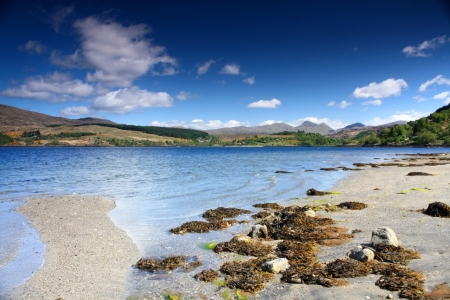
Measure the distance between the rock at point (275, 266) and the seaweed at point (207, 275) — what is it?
1.32 meters

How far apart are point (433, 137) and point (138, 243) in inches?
6317

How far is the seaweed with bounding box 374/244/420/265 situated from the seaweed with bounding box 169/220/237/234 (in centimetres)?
606

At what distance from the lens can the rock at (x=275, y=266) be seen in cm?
735

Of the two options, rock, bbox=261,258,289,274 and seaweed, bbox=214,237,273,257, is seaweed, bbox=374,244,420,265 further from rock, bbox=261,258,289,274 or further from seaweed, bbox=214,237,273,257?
seaweed, bbox=214,237,273,257

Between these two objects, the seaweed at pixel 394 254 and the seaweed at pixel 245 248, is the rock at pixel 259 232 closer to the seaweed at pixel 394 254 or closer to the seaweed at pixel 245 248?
the seaweed at pixel 245 248

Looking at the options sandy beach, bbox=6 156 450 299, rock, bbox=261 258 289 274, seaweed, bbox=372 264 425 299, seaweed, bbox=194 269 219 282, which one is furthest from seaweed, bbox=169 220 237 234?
seaweed, bbox=372 264 425 299

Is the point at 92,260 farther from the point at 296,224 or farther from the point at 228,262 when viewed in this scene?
the point at 296,224

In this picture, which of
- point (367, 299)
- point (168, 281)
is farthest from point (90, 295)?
point (367, 299)

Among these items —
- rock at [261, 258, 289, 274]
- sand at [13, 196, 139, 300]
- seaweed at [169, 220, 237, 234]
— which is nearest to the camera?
sand at [13, 196, 139, 300]

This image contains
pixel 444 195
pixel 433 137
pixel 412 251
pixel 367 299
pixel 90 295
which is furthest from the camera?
pixel 433 137

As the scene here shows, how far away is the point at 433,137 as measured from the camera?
5251 inches

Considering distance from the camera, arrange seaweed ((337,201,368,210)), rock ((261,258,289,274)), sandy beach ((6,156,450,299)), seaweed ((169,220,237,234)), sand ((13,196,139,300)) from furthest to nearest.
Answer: seaweed ((337,201,368,210)) < seaweed ((169,220,237,234)) < rock ((261,258,289,274)) < sand ((13,196,139,300)) < sandy beach ((6,156,450,299))

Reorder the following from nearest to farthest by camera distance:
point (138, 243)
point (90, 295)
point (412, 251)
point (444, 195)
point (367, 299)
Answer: point (367, 299) → point (90, 295) → point (412, 251) → point (138, 243) → point (444, 195)

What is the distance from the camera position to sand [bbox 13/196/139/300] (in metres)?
6.65
